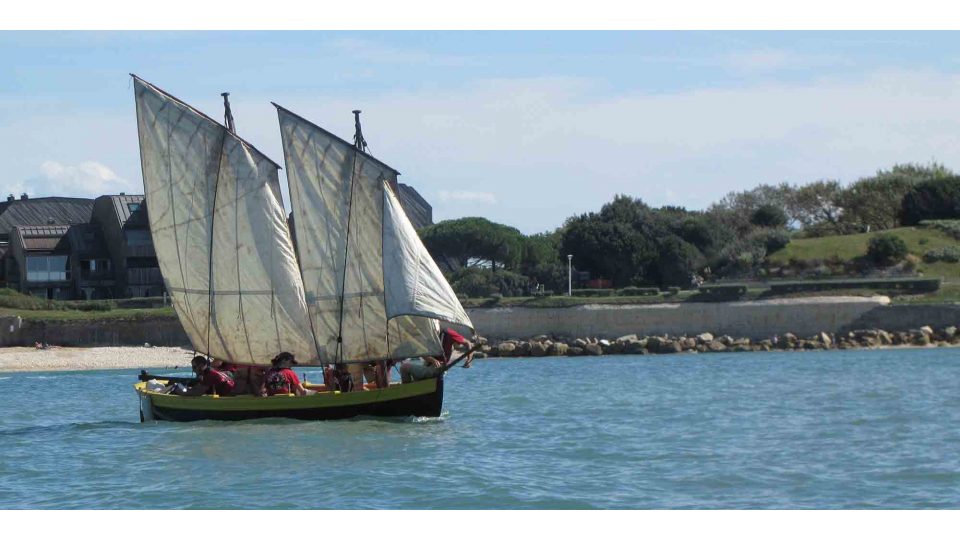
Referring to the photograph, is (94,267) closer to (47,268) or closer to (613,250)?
(47,268)

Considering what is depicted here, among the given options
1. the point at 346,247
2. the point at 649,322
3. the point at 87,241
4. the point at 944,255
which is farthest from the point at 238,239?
the point at 87,241

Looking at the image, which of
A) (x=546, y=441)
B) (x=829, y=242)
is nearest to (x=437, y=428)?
(x=546, y=441)

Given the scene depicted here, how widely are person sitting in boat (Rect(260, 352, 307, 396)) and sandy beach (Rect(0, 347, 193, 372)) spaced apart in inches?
1263

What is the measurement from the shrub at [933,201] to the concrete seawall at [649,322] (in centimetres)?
2631

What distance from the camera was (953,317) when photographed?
68.4 metres

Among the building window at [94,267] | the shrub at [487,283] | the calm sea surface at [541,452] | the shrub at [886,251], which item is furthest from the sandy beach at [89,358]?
the shrub at [886,251]

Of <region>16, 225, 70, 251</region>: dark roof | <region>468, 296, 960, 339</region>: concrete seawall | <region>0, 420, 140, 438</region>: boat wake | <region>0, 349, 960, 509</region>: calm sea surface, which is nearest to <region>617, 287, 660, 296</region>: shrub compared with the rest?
<region>468, 296, 960, 339</region>: concrete seawall

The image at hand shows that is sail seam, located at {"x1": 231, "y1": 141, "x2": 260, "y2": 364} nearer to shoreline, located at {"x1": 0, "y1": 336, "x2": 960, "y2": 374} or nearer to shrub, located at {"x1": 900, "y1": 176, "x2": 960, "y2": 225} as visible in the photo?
shoreline, located at {"x1": 0, "y1": 336, "x2": 960, "y2": 374}

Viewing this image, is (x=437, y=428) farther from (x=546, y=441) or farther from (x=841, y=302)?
(x=841, y=302)

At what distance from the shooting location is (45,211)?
10588 centimetres

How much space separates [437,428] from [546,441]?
10.2 ft

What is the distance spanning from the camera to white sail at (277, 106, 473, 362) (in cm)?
3200

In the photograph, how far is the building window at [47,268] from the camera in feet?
296

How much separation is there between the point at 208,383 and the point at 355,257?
4.41 metres
